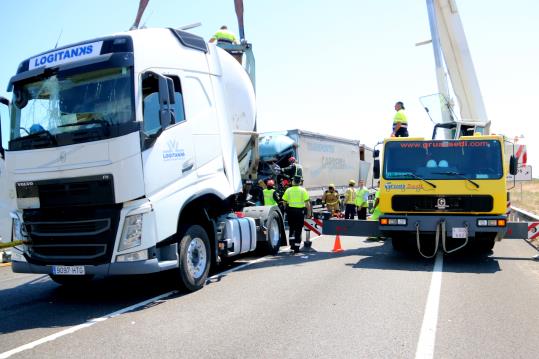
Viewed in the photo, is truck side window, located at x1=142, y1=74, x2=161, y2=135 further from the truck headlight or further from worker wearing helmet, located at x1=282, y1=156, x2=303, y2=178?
worker wearing helmet, located at x1=282, y1=156, x2=303, y2=178

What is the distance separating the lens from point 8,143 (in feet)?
21.6

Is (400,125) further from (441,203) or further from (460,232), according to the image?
(460,232)

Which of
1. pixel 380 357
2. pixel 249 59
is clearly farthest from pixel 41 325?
pixel 249 59

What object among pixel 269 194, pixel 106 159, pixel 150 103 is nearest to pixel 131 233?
pixel 106 159

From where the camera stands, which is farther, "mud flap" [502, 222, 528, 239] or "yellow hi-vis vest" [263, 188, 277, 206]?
"yellow hi-vis vest" [263, 188, 277, 206]

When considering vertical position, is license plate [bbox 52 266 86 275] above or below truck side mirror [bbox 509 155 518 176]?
below

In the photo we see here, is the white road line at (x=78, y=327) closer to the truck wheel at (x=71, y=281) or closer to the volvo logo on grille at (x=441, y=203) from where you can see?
the truck wheel at (x=71, y=281)

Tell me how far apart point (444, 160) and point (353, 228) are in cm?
225

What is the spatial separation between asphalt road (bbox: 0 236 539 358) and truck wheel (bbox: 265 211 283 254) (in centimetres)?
129

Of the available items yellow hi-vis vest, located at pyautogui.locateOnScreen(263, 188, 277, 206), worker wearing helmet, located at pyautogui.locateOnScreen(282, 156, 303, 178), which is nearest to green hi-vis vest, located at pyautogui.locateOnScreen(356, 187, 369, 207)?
worker wearing helmet, located at pyautogui.locateOnScreen(282, 156, 303, 178)

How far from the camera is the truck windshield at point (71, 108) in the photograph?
20.0 ft

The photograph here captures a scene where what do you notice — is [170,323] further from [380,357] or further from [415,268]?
[415,268]

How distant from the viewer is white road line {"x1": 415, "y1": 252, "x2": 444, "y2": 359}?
4.53 metres

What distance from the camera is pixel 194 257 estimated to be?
23.8ft
